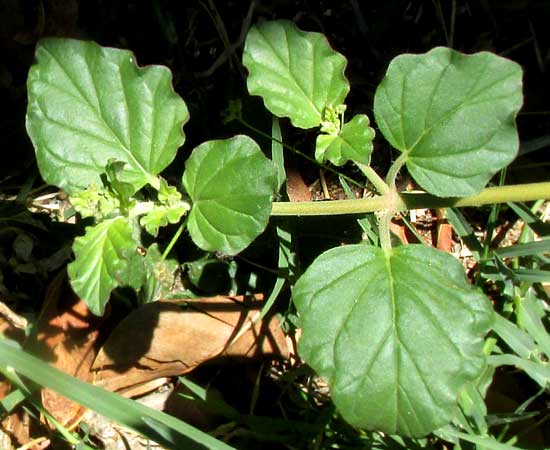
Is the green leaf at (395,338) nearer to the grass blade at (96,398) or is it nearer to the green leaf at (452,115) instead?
the green leaf at (452,115)

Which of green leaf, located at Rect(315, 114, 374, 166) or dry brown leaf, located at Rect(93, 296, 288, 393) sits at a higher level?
green leaf, located at Rect(315, 114, 374, 166)

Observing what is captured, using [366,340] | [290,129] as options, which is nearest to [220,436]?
[366,340]

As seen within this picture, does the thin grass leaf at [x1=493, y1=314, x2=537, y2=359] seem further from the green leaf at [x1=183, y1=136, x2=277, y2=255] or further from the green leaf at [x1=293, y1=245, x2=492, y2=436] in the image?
the green leaf at [x1=183, y1=136, x2=277, y2=255]

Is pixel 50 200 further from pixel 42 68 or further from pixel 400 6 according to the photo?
pixel 400 6

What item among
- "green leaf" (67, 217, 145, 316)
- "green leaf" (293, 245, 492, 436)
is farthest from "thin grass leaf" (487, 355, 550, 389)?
"green leaf" (67, 217, 145, 316)

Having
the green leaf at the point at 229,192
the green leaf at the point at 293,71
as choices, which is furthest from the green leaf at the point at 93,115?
the green leaf at the point at 293,71
